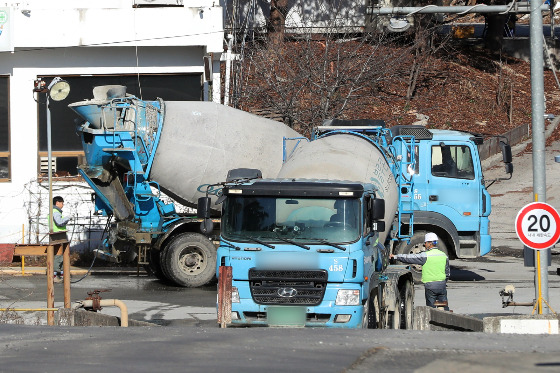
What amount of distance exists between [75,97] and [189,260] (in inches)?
308

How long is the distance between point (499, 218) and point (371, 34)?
794cm

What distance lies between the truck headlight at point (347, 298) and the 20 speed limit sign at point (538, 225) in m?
2.48

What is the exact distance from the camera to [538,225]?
40.7 feet

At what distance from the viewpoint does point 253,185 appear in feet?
39.1

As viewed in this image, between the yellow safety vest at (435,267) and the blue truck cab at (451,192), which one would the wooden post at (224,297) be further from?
the blue truck cab at (451,192)

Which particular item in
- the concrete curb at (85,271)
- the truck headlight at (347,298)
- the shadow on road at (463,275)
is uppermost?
the truck headlight at (347,298)

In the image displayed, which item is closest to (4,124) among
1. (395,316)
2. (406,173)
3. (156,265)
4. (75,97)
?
(75,97)

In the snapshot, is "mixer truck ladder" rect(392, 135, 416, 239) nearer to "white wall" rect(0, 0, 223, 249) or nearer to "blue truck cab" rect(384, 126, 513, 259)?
"blue truck cab" rect(384, 126, 513, 259)

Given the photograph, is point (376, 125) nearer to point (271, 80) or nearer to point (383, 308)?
point (383, 308)

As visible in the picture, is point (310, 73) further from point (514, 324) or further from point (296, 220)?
point (514, 324)

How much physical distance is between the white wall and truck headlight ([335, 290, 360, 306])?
1308cm

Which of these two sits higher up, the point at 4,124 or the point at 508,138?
the point at 4,124

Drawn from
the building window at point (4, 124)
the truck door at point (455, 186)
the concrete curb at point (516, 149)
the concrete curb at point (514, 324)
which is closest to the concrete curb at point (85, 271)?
the building window at point (4, 124)

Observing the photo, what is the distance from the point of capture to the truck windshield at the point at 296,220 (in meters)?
11.6
